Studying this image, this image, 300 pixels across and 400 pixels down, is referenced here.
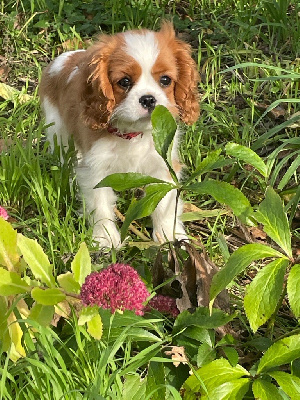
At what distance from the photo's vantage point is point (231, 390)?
4.66 feet

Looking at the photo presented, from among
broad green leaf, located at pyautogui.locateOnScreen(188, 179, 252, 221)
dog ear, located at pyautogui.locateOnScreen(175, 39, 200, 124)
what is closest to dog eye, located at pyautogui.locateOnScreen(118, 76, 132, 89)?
dog ear, located at pyautogui.locateOnScreen(175, 39, 200, 124)

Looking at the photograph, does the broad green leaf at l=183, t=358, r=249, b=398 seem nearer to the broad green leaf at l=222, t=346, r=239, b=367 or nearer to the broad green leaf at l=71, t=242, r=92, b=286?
the broad green leaf at l=222, t=346, r=239, b=367

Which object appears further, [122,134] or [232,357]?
[122,134]

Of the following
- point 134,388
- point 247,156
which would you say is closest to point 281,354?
point 134,388

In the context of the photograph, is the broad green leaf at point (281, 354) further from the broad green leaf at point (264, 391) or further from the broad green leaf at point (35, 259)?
the broad green leaf at point (35, 259)

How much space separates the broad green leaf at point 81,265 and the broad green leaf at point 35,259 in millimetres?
64

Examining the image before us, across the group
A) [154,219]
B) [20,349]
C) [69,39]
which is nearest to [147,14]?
[69,39]

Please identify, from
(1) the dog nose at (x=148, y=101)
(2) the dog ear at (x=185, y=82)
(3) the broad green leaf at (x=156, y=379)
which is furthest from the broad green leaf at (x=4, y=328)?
(2) the dog ear at (x=185, y=82)

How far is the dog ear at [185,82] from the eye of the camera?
275 cm

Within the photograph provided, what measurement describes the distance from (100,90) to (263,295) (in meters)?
1.51

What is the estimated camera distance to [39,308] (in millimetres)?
1456

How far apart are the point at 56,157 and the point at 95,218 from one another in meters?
0.46

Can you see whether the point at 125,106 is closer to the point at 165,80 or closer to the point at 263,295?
the point at 165,80

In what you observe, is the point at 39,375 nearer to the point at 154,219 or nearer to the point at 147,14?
the point at 154,219
